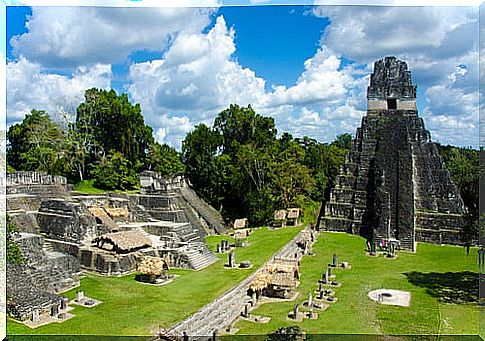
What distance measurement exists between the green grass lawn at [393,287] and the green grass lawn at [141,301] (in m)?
1.13

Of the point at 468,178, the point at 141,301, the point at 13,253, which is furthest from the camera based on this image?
the point at 468,178

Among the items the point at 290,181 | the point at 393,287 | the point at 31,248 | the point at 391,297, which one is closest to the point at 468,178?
the point at 393,287

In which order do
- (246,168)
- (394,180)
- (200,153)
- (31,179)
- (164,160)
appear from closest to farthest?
1. (31,179)
2. (394,180)
3. (246,168)
4. (200,153)
5. (164,160)

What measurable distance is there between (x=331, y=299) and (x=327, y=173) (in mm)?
11939

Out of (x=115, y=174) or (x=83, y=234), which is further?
(x=115, y=174)

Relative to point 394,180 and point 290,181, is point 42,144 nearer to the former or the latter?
point 290,181

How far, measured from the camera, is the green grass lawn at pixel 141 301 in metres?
7.29

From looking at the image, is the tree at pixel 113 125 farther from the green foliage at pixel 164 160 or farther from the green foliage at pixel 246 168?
the green foliage at pixel 246 168

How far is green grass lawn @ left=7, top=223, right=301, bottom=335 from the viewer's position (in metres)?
7.29

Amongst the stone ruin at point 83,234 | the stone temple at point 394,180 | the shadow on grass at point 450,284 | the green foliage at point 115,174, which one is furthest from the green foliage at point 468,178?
the green foliage at point 115,174

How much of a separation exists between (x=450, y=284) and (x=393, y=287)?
1.22 m

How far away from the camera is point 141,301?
8547 mm

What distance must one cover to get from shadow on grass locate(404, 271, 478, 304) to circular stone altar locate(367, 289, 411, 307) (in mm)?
552

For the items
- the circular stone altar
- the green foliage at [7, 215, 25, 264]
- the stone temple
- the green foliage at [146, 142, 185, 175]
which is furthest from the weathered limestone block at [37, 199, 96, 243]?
the stone temple
